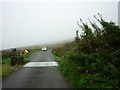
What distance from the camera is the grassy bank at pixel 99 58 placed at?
367 inches

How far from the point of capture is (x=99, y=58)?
10.9 m

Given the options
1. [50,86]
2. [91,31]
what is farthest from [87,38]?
[50,86]

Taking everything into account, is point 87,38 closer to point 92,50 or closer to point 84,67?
point 92,50

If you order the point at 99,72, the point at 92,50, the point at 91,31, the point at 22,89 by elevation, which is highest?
the point at 91,31

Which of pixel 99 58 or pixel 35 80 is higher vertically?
pixel 99 58

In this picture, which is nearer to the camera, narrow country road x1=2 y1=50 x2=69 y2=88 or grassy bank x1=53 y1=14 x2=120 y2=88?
grassy bank x1=53 y1=14 x2=120 y2=88

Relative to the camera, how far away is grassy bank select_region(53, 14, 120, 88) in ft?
30.6

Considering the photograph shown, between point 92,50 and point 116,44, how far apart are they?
137 cm

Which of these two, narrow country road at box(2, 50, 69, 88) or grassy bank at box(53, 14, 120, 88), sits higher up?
grassy bank at box(53, 14, 120, 88)

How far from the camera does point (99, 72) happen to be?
10094mm

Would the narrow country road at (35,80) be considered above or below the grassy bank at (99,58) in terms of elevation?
below

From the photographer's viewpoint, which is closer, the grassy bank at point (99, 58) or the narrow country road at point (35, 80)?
the grassy bank at point (99, 58)

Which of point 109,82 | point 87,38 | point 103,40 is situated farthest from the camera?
point 87,38

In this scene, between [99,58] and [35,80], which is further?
[35,80]
